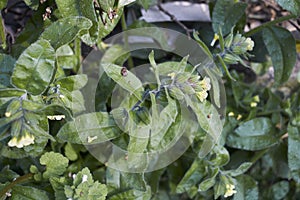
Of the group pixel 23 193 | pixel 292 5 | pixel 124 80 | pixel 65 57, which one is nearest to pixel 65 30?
pixel 124 80

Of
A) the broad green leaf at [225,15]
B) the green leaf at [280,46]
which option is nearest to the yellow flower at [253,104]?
the green leaf at [280,46]

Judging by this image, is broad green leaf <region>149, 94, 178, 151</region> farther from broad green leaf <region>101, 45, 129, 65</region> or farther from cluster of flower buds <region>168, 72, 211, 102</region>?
broad green leaf <region>101, 45, 129, 65</region>

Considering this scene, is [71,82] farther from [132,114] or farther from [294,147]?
[294,147]

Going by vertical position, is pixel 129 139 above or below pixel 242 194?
above

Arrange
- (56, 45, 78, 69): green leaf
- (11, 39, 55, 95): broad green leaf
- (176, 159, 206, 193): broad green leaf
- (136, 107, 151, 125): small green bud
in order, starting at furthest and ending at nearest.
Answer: (176, 159, 206, 193): broad green leaf
(56, 45, 78, 69): green leaf
(136, 107, 151, 125): small green bud
(11, 39, 55, 95): broad green leaf

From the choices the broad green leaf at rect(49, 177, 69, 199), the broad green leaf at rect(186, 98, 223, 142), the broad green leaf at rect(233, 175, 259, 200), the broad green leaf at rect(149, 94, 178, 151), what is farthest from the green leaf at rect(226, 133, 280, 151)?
the broad green leaf at rect(49, 177, 69, 199)

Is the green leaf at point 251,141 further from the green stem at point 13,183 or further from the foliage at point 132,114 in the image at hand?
the green stem at point 13,183

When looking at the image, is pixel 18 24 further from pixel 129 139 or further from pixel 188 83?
pixel 188 83

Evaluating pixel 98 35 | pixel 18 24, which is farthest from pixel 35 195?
pixel 18 24
